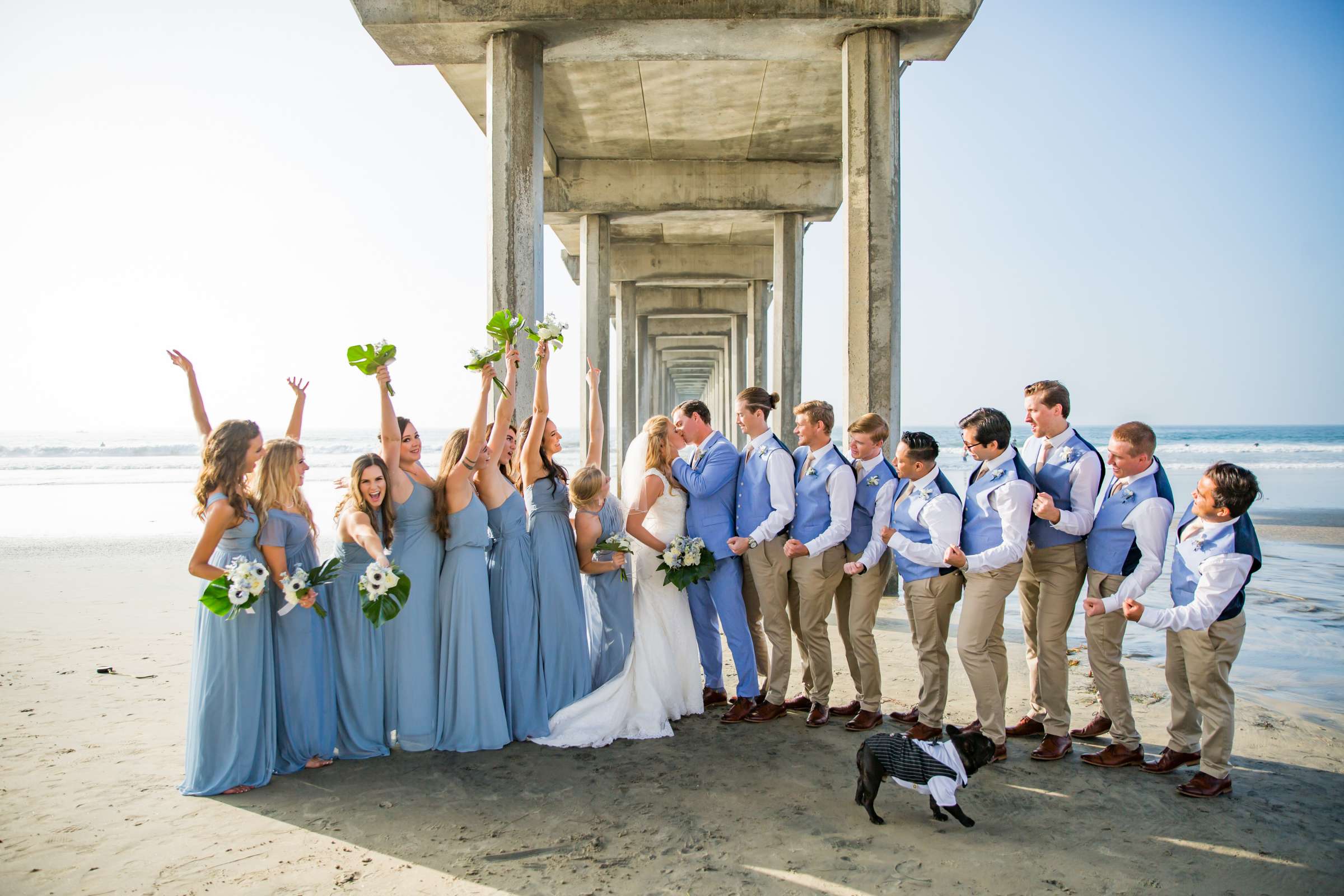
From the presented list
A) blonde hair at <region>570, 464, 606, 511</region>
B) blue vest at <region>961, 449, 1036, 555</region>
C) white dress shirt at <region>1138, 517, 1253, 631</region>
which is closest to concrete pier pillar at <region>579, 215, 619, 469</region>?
blonde hair at <region>570, 464, 606, 511</region>

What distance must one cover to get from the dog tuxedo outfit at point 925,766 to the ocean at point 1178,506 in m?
2.04

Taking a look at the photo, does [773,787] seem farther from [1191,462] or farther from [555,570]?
[1191,462]

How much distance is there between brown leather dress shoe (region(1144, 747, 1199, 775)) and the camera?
14.6 feet

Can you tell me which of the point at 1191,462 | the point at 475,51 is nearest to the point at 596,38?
the point at 475,51

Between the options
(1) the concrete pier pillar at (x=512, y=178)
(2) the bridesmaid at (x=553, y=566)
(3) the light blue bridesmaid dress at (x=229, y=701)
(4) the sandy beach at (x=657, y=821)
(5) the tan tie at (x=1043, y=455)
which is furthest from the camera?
(1) the concrete pier pillar at (x=512, y=178)

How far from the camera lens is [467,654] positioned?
15.9 feet

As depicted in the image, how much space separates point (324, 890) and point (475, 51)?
858 centimetres

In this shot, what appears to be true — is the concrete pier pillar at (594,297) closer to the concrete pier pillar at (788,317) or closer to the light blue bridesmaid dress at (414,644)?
the concrete pier pillar at (788,317)

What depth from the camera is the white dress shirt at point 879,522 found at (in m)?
5.21

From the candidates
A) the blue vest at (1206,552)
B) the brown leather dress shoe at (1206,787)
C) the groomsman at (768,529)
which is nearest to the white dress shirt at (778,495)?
the groomsman at (768,529)

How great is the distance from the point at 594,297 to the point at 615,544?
1219cm

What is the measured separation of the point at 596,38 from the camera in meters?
9.20

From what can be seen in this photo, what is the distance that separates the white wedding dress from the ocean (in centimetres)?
185

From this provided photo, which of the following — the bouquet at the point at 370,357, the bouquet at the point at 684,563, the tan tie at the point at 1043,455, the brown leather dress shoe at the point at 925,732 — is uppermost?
the bouquet at the point at 370,357
